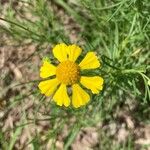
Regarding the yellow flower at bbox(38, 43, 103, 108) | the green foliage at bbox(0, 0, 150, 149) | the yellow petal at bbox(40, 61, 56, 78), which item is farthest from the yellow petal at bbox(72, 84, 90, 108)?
the green foliage at bbox(0, 0, 150, 149)

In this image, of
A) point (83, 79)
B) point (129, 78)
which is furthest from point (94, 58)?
point (129, 78)

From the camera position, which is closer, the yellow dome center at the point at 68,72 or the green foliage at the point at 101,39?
the yellow dome center at the point at 68,72

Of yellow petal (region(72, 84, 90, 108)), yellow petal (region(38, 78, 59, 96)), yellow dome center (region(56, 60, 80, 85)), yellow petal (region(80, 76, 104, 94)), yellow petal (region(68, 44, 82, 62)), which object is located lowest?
yellow petal (region(72, 84, 90, 108))

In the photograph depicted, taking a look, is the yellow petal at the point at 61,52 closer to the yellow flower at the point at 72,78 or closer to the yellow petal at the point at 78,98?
the yellow flower at the point at 72,78

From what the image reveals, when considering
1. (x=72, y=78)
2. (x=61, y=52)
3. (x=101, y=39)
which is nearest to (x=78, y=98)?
(x=72, y=78)

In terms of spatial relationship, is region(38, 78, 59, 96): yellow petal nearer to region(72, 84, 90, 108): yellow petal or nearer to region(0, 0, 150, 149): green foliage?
region(72, 84, 90, 108): yellow petal

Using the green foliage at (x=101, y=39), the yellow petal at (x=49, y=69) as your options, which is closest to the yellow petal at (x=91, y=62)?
the yellow petal at (x=49, y=69)
